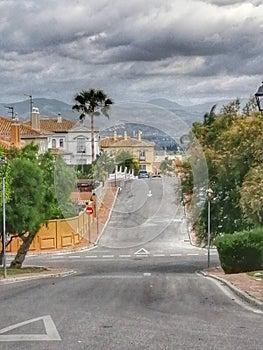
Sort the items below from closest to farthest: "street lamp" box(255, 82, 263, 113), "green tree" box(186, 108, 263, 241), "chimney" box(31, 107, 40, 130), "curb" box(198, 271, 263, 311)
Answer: "street lamp" box(255, 82, 263, 113), "curb" box(198, 271, 263, 311), "green tree" box(186, 108, 263, 241), "chimney" box(31, 107, 40, 130)

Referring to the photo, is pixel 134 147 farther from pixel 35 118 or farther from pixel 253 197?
pixel 35 118

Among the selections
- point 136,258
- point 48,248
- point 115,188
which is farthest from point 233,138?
point 115,188

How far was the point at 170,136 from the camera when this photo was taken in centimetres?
4275

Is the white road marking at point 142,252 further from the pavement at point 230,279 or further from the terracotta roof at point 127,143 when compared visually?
the terracotta roof at point 127,143

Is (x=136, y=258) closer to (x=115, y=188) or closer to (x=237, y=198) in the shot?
(x=237, y=198)

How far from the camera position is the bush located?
29.7 metres

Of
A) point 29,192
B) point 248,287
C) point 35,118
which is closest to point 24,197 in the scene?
point 29,192

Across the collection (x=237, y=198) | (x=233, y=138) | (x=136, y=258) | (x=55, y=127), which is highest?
(x=55, y=127)

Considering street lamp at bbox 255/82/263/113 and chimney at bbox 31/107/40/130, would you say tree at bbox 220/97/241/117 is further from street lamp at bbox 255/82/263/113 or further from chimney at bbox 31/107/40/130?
chimney at bbox 31/107/40/130

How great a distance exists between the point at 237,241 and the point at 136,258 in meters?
16.6

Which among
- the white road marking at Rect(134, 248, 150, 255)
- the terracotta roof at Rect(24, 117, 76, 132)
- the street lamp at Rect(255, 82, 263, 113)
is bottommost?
the white road marking at Rect(134, 248, 150, 255)

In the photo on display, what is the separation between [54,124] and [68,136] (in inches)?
371

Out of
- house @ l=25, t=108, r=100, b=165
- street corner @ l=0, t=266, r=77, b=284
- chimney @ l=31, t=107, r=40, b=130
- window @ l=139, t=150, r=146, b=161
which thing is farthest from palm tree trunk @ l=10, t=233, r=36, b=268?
chimney @ l=31, t=107, r=40, b=130

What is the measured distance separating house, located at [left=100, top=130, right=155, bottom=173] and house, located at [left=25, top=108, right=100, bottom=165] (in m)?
4.40
